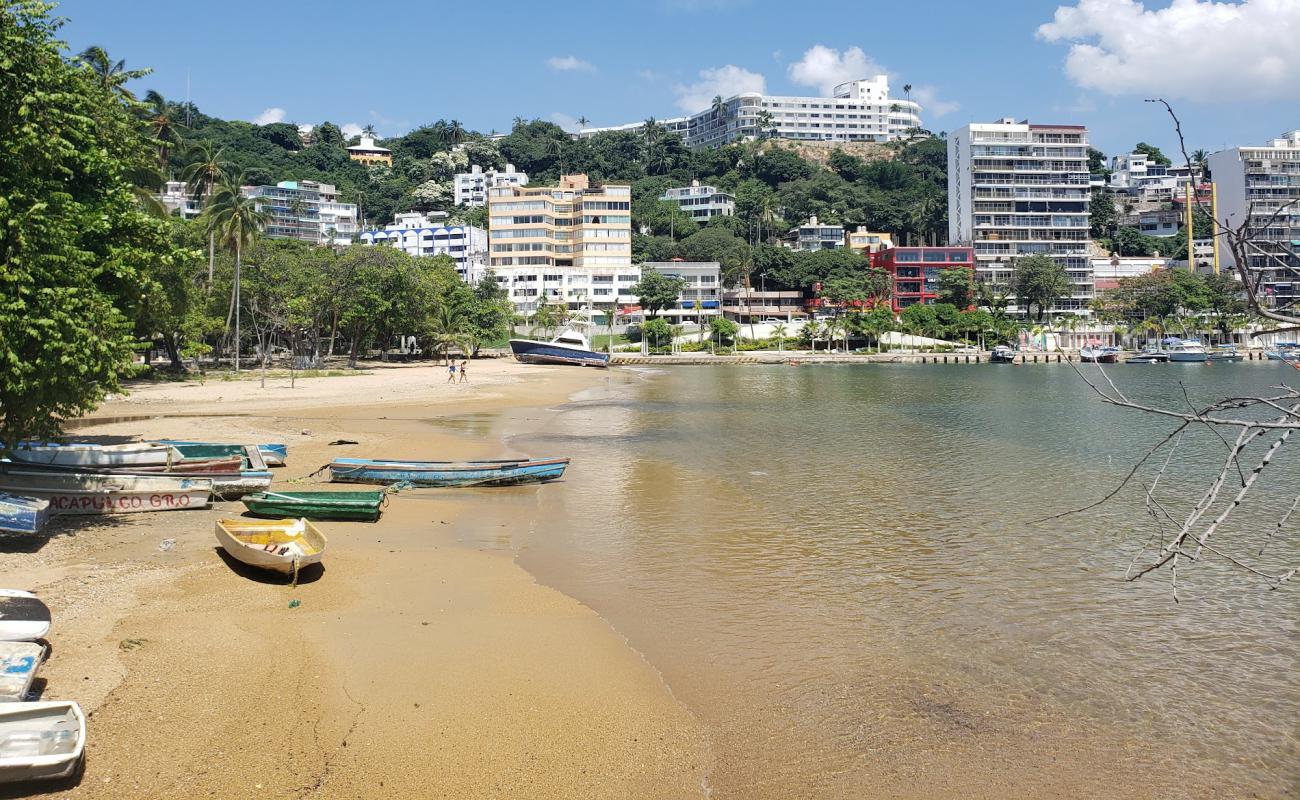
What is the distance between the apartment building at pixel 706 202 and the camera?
173 m

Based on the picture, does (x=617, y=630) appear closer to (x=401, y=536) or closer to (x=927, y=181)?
(x=401, y=536)

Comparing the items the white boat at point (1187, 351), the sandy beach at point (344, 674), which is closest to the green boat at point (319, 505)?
the sandy beach at point (344, 674)

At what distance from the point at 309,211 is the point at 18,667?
573ft

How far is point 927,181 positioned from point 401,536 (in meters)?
188

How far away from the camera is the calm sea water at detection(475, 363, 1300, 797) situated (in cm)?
928

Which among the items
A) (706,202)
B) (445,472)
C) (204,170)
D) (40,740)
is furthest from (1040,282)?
(40,740)

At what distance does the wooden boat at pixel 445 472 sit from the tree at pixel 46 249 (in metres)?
7.10

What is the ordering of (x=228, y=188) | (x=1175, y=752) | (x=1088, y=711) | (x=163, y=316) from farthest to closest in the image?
(x=228, y=188) < (x=163, y=316) < (x=1088, y=711) < (x=1175, y=752)

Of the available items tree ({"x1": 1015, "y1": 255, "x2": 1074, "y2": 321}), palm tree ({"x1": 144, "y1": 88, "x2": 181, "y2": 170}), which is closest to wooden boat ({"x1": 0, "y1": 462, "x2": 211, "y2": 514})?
palm tree ({"x1": 144, "y1": 88, "x2": 181, "y2": 170})

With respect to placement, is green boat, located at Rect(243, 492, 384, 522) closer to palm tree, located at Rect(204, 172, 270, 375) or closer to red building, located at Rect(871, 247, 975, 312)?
palm tree, located at Rect(204, 172, 270, 375)

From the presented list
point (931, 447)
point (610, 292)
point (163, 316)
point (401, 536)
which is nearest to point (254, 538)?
point (401, 536)

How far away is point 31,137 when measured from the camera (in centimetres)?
1392

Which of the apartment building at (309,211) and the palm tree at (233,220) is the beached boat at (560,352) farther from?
the apartment building at (309,211)

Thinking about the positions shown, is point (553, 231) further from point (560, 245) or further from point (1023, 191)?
point (1023, 191)
